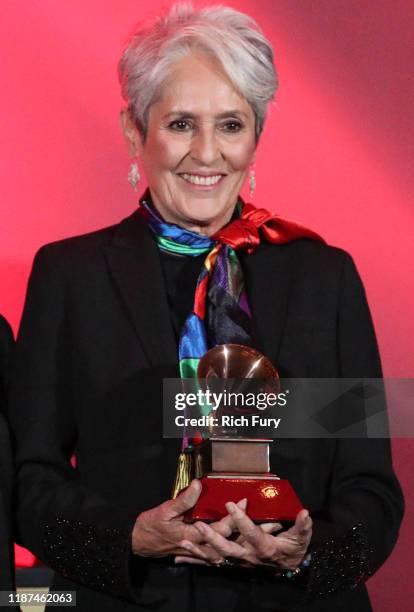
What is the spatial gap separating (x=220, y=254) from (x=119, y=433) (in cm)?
36

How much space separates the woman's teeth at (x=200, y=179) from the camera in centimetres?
225

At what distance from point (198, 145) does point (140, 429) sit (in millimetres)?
495

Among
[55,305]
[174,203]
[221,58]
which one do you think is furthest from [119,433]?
[221,58]

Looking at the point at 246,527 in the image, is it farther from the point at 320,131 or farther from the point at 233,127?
the point at 320,131

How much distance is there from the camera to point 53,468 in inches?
84.0

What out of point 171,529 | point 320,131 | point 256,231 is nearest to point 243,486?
point 171,529

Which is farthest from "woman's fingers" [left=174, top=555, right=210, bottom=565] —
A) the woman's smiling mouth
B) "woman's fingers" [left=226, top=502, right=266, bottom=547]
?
the woman's smiling mouth

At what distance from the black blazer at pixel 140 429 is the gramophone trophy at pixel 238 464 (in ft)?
0.45

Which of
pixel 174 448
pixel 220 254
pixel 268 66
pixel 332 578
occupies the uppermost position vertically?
pixel 268 66

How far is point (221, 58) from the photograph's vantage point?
2.19 metres

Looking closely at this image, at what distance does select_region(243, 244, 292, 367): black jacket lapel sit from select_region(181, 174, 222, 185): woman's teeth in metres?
0.15

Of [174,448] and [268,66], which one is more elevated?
[268,66]

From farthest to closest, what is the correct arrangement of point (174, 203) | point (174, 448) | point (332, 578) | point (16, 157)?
point (16, 157)
point (174, 203)
point (174, 448)
point (332, 578)

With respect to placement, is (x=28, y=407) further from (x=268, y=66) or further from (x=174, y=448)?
(x=268, y=66)
